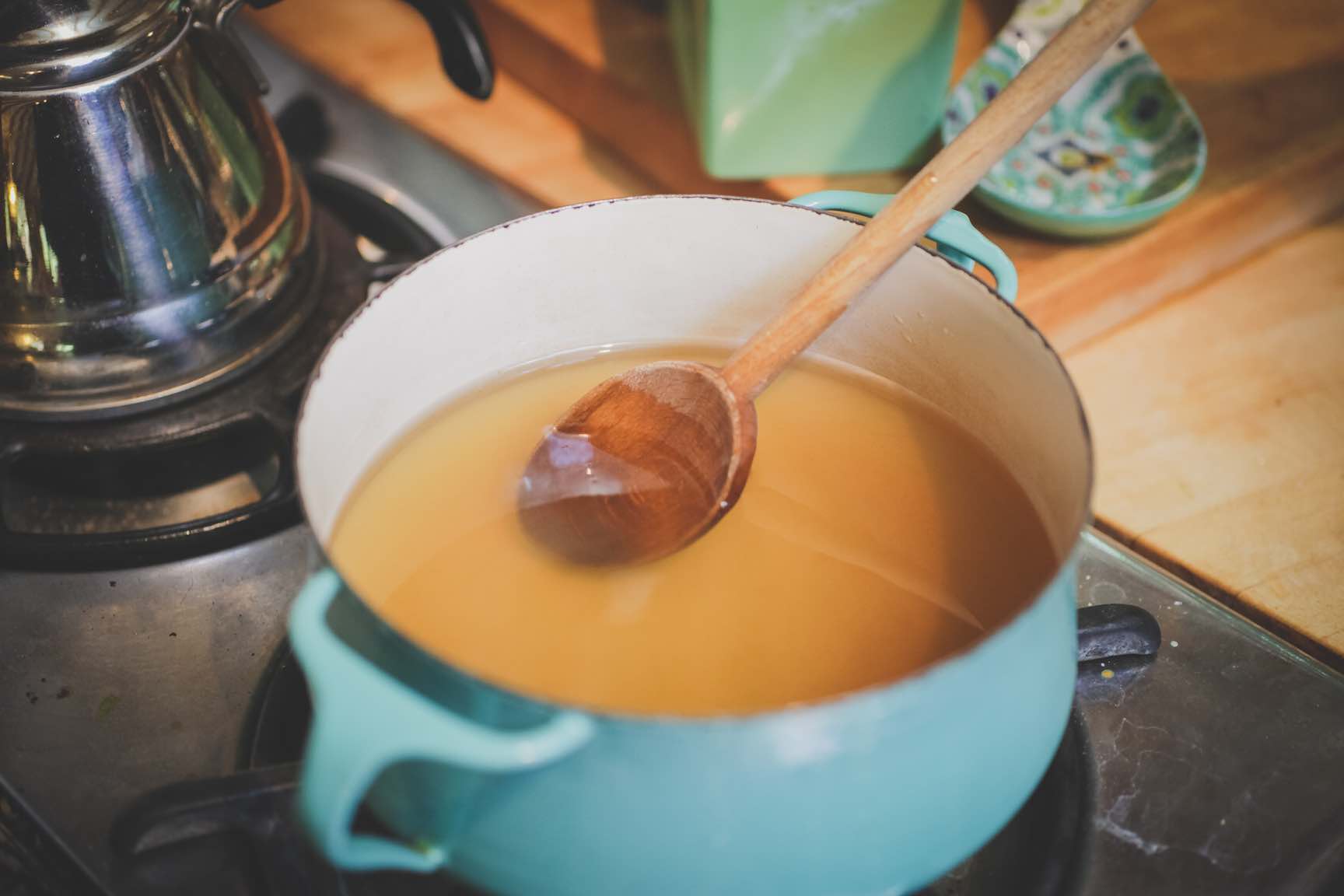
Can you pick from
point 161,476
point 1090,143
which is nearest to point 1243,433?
point 1090,143

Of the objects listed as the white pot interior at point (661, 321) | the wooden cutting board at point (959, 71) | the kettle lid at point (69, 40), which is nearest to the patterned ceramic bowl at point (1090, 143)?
the wooden cutting board at point (959, 71)

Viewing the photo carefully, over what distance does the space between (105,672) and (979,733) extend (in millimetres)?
416

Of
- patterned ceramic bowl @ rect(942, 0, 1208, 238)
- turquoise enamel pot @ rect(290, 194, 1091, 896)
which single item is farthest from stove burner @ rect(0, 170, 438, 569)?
patterned ceramic bowl @ rect(942, 0, 1208, 238)

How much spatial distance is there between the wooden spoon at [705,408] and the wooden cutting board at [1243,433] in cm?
25

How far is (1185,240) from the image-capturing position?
2.56 feet

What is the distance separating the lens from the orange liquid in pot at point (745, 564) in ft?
1.60

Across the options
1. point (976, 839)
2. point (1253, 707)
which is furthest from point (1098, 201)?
point (976, 839)

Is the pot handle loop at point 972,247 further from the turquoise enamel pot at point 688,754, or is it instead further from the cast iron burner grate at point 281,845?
the cast iron burner grate at point 281,845

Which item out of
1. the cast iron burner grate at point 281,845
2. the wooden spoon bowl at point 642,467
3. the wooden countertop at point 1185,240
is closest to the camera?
the cast iron burner grate at point 281,845

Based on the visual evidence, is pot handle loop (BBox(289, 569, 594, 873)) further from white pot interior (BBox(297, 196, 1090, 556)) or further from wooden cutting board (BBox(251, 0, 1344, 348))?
wooden cutting board (BBox(251, 0, 1344, 348))

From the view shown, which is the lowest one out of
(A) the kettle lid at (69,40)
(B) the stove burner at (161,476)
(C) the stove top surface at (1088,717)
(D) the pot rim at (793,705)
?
(C) the stove top surface at (1088,717)

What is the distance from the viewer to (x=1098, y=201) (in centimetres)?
79

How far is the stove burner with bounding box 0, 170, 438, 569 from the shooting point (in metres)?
0.59

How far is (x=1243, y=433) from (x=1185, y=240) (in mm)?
153
